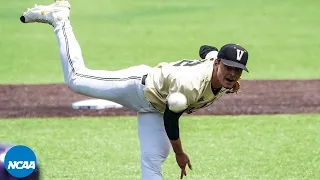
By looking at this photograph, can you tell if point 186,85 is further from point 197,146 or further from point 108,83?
point 197,146

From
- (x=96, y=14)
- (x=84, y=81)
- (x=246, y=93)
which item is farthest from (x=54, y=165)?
(x=96, y=14)

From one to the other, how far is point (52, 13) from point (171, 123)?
150 cm

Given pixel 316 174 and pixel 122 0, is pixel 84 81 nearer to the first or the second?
pixel 316 174

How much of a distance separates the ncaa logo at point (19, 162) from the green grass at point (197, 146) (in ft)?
13.0

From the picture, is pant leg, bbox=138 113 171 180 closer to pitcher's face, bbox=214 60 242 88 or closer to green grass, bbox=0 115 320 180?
pitcher's face, bbox=214 60 242 88

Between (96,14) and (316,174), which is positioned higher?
(316,174)

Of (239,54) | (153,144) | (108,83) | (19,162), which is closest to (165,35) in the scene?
(108,83)

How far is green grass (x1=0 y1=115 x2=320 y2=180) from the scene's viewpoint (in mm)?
6215

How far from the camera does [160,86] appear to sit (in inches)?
183

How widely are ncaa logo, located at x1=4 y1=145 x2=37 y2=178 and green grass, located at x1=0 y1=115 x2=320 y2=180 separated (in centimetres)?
396

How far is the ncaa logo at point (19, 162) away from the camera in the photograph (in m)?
2.04

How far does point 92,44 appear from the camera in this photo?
42.0 ft

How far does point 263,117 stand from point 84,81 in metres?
3.81

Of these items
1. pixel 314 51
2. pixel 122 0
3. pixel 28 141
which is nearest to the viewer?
pixel 28 141
